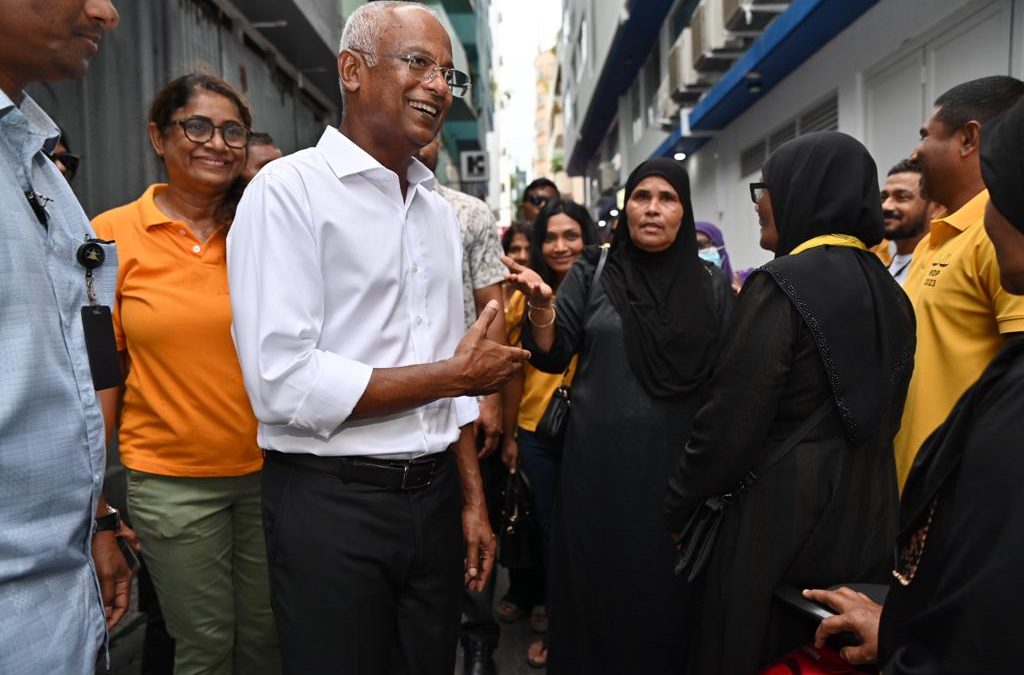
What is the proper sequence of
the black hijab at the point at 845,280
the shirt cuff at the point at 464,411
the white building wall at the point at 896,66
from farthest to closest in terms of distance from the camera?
1. the white building wall at the point at 896,66
2. the shirt cuff at the point at 464,411
3. the black hijab at the point at 845,280

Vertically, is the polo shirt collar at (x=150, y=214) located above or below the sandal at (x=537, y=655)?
above

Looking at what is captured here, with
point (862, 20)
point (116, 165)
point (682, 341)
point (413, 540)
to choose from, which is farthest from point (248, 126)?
point (862, 20)

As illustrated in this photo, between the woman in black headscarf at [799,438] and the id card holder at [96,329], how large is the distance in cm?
149

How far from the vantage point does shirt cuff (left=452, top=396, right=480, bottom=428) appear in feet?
6.61

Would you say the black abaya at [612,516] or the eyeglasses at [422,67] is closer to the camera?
the eyeglasses at [422,67]

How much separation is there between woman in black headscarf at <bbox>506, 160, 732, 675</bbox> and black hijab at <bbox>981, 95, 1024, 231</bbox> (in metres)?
1.60

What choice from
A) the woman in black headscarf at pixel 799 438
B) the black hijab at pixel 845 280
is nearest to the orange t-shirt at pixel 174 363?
the woman in black headscarf at pixel 799 438

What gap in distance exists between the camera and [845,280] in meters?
1.94

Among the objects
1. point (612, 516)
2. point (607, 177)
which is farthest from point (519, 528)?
point (607, 177)

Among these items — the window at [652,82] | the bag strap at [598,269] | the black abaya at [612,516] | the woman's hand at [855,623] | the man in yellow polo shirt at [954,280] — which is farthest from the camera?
the window at [652,82]

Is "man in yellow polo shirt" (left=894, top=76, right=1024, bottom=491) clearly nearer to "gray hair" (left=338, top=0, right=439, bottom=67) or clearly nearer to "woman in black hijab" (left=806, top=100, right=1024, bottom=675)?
"woman in black hijab" (left=806, top=100, right=1024, bottom=675)

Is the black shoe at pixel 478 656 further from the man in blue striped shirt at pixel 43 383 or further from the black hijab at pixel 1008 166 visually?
the black hijab at pixel 1008 166

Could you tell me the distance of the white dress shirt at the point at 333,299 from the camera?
5.13 feet

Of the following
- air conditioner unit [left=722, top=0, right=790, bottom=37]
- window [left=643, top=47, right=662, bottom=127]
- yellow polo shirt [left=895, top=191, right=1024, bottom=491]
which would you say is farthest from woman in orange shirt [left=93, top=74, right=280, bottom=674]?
window [left=643, top=47, right=662, bottom=127]
